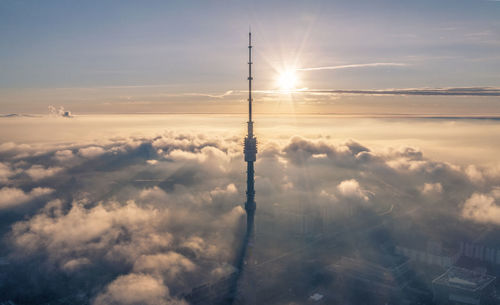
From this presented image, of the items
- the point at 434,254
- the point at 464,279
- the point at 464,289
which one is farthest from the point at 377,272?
the point at 434,254

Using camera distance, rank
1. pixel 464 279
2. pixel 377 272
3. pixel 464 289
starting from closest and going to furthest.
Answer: pixel 464 289, pixel 464 279, pixel 377 272

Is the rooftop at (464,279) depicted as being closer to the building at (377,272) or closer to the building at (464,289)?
the building at (464,289)

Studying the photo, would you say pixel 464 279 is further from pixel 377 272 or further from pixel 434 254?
pixel 377 272

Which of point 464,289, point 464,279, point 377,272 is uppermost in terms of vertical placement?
point 464,289

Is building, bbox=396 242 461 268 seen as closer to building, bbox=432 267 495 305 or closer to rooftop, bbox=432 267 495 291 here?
rooftop, bbox=432 267 495 291

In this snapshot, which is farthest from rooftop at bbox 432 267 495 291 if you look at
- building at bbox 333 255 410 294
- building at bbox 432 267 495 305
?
building at bbox 333 255 410 294

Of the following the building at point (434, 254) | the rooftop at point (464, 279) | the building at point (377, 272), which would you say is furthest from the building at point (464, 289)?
the building at point (434, 254)

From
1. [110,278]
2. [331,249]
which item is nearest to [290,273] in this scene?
[331,249]

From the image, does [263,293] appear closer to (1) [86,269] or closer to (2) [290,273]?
(2) [290,273]
